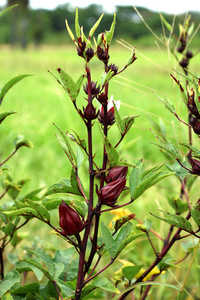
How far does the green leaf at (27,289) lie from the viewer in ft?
2.13

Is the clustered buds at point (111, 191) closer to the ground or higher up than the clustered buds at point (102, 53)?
closer to the ground

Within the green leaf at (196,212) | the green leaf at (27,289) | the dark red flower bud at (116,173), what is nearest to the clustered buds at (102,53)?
the dark red flower bud at (116,173)

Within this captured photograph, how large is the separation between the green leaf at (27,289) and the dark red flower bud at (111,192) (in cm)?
27

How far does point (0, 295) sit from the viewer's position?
536 mm

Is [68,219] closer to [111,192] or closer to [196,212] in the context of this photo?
[111,192]

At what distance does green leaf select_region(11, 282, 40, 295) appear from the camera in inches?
25.6

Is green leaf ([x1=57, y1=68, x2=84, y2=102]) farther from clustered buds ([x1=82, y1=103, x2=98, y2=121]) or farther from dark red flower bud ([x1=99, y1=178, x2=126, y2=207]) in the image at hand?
dark red flower bud ([x1=99, y1=178, x2=126, y2=207])

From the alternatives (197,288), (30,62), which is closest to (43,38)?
(30,62)

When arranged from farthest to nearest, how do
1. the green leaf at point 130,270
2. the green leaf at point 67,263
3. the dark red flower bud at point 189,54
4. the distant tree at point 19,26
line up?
the distant tree at point 19,26 → the dark red flower bud at point 189,54 → the green leaf at point 67,263 → the green leaf at point 130,270

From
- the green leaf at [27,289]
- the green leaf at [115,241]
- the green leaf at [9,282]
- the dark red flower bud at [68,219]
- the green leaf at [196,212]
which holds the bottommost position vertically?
the green leaf at [27,289]

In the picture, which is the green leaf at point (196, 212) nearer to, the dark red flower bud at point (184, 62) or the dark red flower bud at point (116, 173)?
the dark red flower bud at point (116, 173)

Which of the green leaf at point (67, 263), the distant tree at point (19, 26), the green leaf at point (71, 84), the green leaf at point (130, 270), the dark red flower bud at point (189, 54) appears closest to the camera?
the green leaf at point (71, 84)

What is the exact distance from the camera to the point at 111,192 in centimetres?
48

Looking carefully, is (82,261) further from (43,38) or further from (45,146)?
(43,38)
